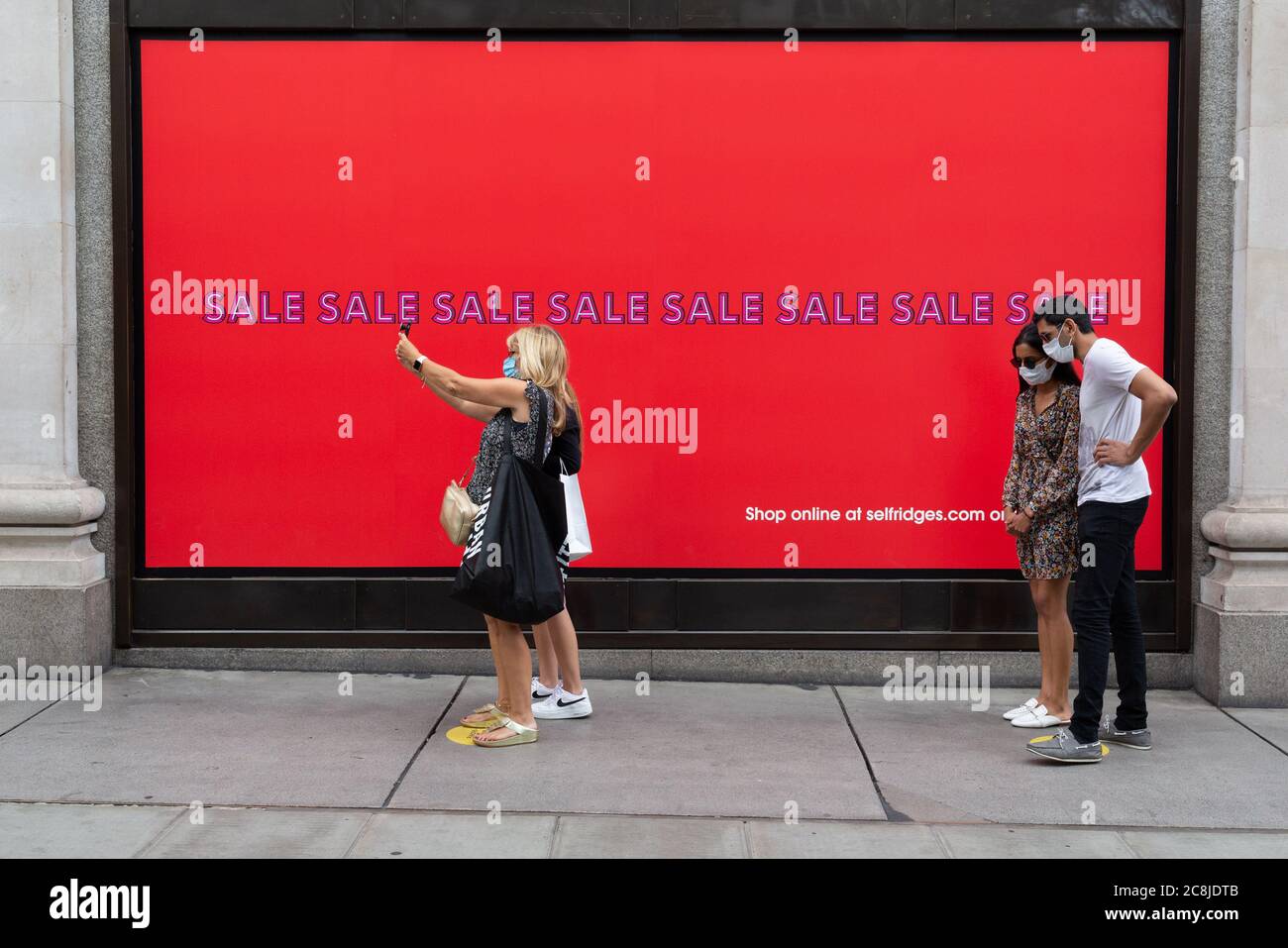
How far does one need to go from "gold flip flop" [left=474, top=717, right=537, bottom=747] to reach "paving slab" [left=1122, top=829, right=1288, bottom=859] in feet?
8.13

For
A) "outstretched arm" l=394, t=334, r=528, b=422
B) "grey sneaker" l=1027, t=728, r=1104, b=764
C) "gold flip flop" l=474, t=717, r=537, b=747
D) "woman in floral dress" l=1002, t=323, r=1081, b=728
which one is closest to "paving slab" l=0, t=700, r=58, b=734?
"gold flip flop" l=474, t=717, r=537, b=747

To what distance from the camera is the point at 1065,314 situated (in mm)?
5441

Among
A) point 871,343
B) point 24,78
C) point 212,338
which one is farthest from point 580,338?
point 24,78

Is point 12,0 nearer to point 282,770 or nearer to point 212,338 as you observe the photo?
point 212,338

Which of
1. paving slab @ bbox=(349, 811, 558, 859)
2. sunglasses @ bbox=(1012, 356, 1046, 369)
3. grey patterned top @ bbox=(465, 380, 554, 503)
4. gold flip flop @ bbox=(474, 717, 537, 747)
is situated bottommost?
paving slab @ bbox=(349, 811, 558, 859)

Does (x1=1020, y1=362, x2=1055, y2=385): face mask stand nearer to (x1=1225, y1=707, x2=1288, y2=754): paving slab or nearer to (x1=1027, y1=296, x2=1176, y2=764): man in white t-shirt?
(x1=1027, y1=296, x2=1176, y2=764): man in white t-shirt

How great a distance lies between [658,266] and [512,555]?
2191 millimetres

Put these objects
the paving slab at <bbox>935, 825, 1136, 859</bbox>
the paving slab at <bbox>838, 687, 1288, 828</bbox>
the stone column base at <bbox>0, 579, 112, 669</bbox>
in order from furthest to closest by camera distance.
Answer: the stone column base at <bbox>0, 579, 112, 669</bbox>, the paving slab at <bbox>838, 687, 1288, 828</bbox>, the paving slab at <bbox>935, 825, 1136, 859</bbox>

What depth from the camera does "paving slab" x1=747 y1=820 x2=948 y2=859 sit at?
4332 millimetres

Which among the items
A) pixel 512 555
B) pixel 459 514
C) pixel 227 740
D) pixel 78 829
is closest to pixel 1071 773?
pixel 512 555

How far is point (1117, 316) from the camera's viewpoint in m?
6.83

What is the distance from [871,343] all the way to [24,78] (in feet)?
15.3

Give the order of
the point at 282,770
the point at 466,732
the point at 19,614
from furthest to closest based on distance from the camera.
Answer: the point at 19,614
the point at 466,732
the point at 282,770

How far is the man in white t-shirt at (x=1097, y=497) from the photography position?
536 cm
